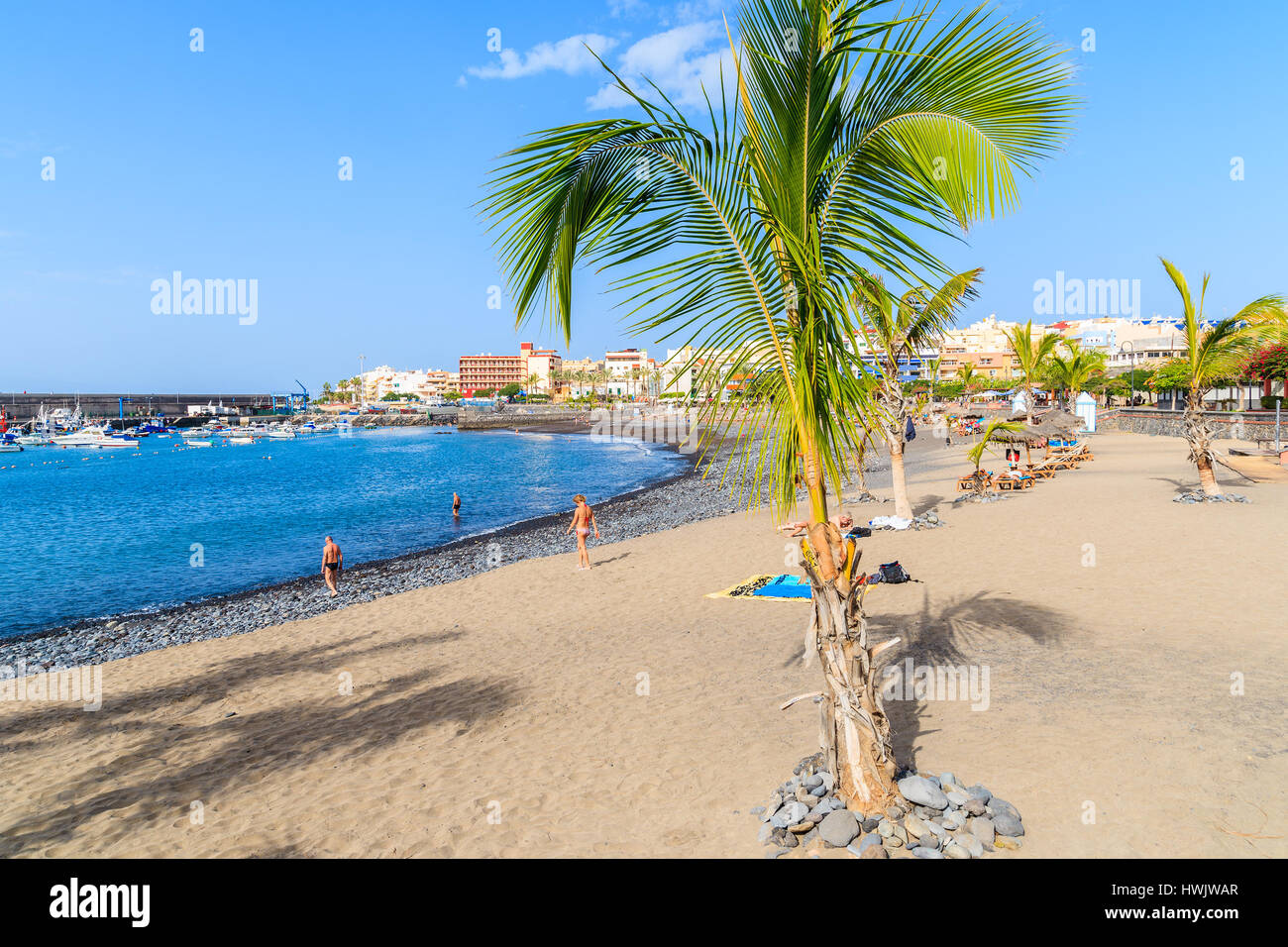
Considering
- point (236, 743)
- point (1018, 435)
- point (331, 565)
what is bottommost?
point (236, 743)

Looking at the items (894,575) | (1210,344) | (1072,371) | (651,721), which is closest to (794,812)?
(651,721)

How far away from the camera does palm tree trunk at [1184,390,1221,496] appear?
1641 cm

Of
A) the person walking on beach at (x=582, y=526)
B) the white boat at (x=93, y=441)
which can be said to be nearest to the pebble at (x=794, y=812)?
the person walking on beach at (x=582, y=526)

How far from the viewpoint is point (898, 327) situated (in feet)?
13.0

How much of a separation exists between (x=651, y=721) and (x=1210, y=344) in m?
16.4

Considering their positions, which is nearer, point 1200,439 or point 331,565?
point 1200,439

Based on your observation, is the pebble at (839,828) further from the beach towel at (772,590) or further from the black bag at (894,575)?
the black bag at (894,575)

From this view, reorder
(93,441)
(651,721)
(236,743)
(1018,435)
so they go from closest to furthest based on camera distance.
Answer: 1. (651,721)
2. (236,743)
3. (1018,435)
4. (93,441)

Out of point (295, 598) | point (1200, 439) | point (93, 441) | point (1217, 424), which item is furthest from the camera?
point (93, 441)

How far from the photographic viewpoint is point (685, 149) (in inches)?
144

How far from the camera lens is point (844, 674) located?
4016mm

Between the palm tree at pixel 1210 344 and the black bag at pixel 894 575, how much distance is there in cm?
978

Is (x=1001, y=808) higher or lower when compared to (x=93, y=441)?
lower

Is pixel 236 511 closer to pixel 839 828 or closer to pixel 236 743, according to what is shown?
pixel 236 743
